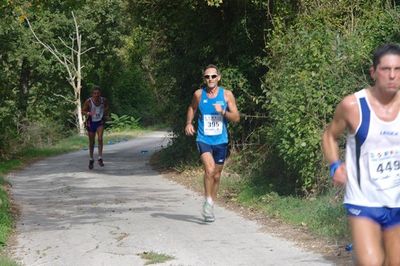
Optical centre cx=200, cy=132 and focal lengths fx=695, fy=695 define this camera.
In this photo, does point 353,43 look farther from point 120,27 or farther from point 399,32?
point 120,27

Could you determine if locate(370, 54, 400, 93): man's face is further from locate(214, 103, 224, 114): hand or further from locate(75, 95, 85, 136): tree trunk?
locate(75, 95, 85, 136): tree trunk

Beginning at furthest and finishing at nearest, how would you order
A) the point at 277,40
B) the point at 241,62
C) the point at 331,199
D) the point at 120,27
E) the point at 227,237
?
1. the point at 120,27
2. the point at 241,62
3. the point at 277,40
4. the point at 331,199
5. the point at 227,237

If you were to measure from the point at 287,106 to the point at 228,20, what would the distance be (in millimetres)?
5714

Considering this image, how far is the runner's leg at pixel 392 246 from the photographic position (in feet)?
15.9

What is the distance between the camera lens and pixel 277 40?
13.4 m

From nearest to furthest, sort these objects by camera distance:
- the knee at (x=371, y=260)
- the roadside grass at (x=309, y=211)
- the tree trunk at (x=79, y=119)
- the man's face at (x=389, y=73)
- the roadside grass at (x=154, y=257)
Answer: the knee at (x=371, y=260) → the man's face at (x=389, y=73) → the roadside grass at (x=154, y=257) → the roadside grass at (x=309, y=211) → the tree trunk at (x=79, y=119)

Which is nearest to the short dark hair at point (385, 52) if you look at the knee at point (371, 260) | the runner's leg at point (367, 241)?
the runner's leg at point (367, 241)

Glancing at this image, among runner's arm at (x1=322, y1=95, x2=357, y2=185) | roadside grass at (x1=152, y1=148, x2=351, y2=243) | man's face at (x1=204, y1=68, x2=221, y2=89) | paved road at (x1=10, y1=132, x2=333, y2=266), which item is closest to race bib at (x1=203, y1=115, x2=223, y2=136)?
man's face at (x1=204, y1=68, x2=221, y2=89)

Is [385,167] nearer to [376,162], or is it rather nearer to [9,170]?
[376,162]

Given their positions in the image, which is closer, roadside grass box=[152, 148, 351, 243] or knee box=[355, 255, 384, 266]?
knee box=[355, 255, 384, 266]

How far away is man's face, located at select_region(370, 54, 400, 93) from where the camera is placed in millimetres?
4734

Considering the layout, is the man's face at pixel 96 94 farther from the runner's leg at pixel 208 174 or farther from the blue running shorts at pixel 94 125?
the runner's leg at pixel 208 174

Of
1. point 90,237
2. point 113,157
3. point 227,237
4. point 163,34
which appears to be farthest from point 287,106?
point 113,157

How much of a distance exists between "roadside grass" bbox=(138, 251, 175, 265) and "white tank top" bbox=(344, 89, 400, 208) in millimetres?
3139
